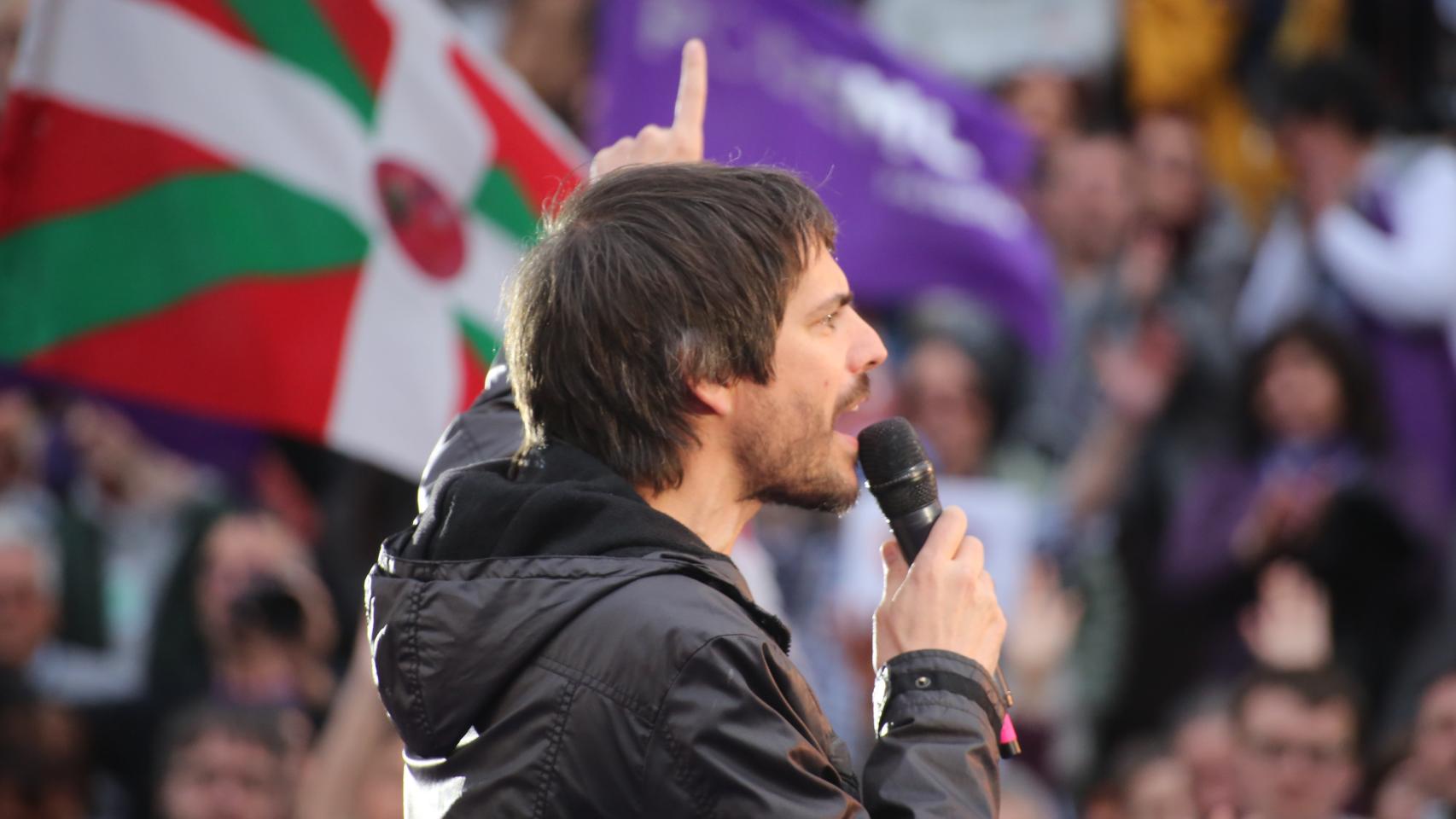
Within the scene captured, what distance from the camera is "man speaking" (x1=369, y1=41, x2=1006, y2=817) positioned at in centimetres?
208

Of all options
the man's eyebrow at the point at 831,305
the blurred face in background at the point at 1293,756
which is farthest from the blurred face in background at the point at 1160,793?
the man's eyebrow at the point at 831,305

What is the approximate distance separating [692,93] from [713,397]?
43.2 inches

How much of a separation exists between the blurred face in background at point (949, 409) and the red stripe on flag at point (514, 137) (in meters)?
1.91

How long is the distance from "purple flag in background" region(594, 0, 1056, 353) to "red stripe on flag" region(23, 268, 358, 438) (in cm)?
116

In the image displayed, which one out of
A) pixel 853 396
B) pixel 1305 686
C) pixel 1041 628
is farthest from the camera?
pixel 1041 628

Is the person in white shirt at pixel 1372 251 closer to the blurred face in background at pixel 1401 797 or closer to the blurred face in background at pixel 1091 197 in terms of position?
the blurred face in background at pixel 1091 197

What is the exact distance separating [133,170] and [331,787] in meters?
1.55

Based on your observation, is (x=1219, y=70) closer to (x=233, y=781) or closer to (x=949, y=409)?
(x=949, y=409)

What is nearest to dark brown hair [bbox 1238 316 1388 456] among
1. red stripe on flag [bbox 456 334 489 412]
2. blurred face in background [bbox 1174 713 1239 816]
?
blurred face in background [bbox 1174 713 1239 816]

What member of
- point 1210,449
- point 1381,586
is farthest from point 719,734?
point 1210,449

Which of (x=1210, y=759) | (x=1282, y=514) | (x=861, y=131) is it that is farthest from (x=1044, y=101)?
(x=1210, y=759)

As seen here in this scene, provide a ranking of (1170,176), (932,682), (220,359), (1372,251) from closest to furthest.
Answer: (932,682) → (220,359) → (1372,251) → (1170,176)

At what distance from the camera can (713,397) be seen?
2.32m

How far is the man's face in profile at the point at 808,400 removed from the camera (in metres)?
2.37
